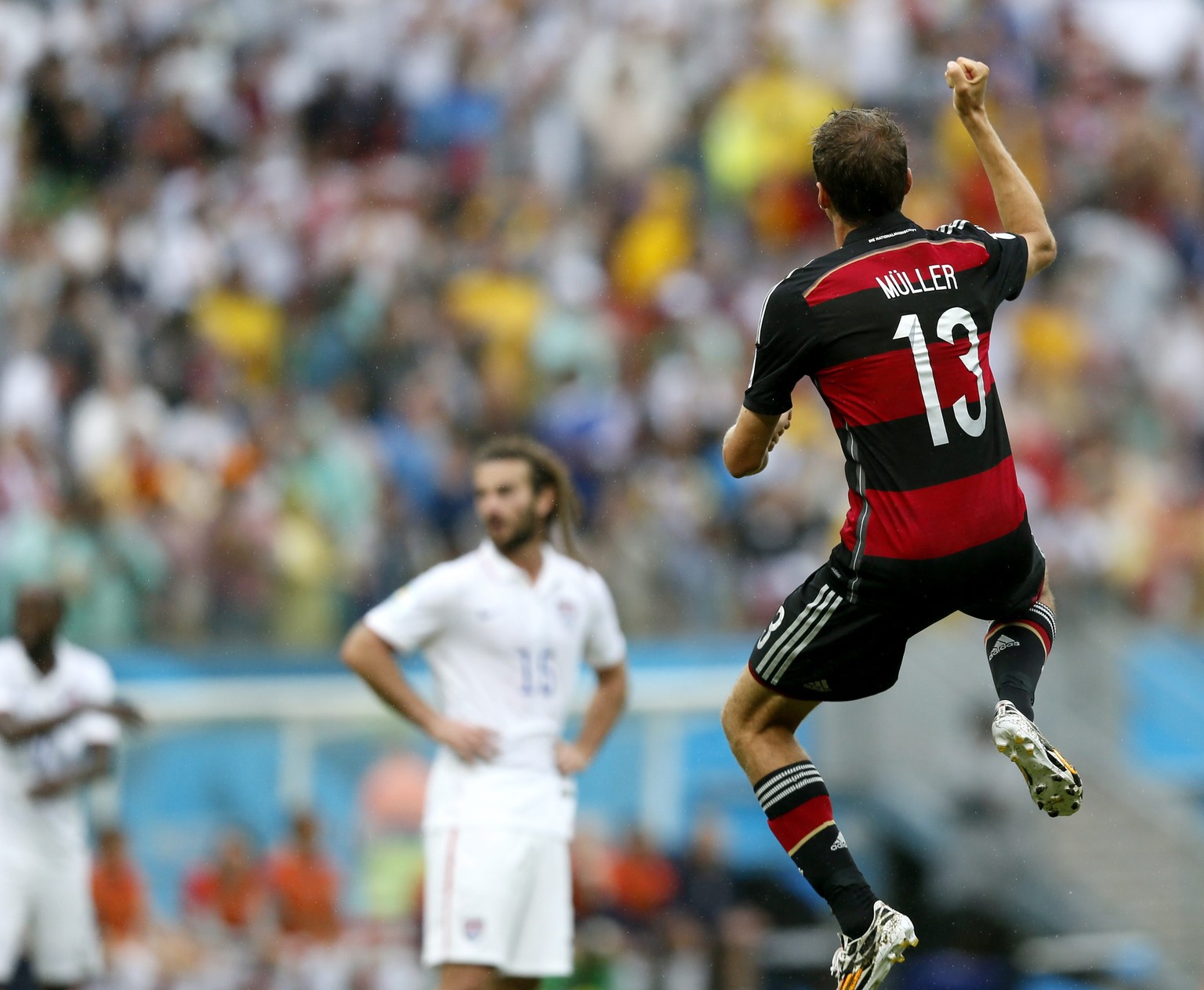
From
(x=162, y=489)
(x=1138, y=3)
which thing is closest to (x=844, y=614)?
(x=162, y=489)

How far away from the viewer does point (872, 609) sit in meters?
5.39

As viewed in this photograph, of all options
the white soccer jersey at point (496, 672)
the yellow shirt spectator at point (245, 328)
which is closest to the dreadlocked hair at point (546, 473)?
the white soccer jersey at point (496, 672)

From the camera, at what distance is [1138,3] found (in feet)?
58.3

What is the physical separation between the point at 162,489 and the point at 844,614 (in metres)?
8.42

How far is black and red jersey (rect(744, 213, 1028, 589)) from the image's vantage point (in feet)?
17.2

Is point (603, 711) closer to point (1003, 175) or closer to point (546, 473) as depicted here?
point (546, 473)

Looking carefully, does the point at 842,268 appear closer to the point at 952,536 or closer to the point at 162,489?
the point at 952,536

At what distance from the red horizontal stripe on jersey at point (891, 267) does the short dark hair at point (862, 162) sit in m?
0.17

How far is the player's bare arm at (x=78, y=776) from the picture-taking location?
8.56 m

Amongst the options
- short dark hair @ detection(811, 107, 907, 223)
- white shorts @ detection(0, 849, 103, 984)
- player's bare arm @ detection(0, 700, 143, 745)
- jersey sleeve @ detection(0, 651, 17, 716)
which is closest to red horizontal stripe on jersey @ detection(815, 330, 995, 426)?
short dark hair @ detection(811, 107, 907, 223)

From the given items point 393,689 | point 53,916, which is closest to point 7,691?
point 53,916

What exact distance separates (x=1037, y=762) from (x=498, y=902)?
2.61 m

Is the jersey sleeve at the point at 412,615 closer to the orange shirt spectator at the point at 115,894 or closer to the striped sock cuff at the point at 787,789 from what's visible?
the striped sock cuff at the point at 787,789

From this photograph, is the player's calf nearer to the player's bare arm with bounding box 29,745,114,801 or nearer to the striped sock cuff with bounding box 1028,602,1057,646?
the striped sock cuff with bounding box 1028,602,1057,646
